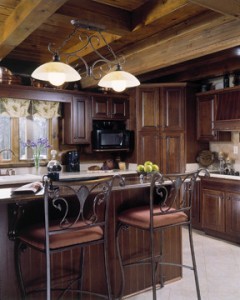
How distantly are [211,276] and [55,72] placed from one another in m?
2.47

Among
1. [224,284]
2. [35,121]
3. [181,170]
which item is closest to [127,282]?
[224,284]

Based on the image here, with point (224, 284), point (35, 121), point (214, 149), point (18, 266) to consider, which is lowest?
point (224, 284)

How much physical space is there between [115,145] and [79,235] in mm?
3170

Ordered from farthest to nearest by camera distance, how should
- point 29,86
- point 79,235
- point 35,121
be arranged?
point 35,121 → point 29,86 → point 79,235

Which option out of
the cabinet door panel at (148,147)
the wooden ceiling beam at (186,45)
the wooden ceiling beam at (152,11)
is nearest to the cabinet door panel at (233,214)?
the cabinet door panel at (148,147)

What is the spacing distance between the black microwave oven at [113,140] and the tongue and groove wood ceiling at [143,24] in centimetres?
136

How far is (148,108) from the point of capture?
16.3 ft

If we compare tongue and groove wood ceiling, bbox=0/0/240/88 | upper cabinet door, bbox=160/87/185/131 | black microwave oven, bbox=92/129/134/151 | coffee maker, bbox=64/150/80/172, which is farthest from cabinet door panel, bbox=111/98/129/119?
tongue and groove wood ceiling, bbox=0/0/240/88

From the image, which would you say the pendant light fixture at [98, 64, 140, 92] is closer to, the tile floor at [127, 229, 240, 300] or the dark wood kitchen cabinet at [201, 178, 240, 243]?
the tile floor at [127, 229, 240, 300]

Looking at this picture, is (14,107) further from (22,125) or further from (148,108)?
(148,108)

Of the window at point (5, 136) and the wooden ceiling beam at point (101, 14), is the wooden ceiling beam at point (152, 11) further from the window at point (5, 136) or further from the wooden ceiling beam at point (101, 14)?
the window at point (5, 136)

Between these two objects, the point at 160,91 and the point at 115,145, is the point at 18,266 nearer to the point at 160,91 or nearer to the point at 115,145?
the point at 115,145

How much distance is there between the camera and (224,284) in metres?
3.00

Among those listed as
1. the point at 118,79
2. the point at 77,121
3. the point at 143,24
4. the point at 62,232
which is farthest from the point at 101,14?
the point at 77,121
